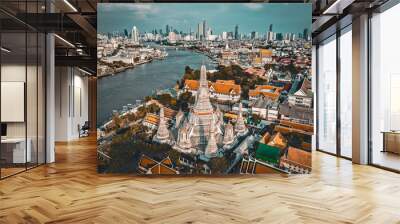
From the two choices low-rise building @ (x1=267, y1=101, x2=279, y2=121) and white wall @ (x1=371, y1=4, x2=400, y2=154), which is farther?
white wall @ (x1=371, y1=4, x2=400, y2=154)

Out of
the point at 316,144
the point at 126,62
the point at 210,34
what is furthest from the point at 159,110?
the point at 316,144

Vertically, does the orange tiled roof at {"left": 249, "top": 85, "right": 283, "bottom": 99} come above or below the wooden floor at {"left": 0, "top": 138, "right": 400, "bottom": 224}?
above

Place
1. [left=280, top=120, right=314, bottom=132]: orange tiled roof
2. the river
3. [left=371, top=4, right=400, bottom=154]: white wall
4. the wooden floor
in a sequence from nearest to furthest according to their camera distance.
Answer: the wooden floor < [left=280, top=120, right=314, bottom=132]: orange tiled roof < the river < [left=371, top=4, right=400, bottom=154]: white wall

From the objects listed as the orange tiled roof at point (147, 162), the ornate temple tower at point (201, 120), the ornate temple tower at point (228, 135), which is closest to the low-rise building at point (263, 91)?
the ornate temple tower at point (228, 135)

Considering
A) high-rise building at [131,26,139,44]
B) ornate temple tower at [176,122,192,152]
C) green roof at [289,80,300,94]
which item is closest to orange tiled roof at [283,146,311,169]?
green roof at [289,80,300,94]

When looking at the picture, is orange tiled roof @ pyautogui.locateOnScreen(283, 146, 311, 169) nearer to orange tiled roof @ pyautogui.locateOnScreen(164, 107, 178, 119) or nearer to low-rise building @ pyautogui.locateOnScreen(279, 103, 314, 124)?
low-rise building @ pyautogui.locateOnScreen(279, 103, 314, 124)

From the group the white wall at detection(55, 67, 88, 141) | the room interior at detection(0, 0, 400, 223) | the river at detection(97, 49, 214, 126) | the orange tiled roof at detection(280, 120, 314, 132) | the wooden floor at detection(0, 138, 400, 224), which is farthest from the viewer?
the white wall at detection(55, 67, 88, 141)

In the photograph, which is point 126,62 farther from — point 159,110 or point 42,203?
point 42,203

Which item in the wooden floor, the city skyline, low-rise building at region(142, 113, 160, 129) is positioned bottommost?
the wooden floor
